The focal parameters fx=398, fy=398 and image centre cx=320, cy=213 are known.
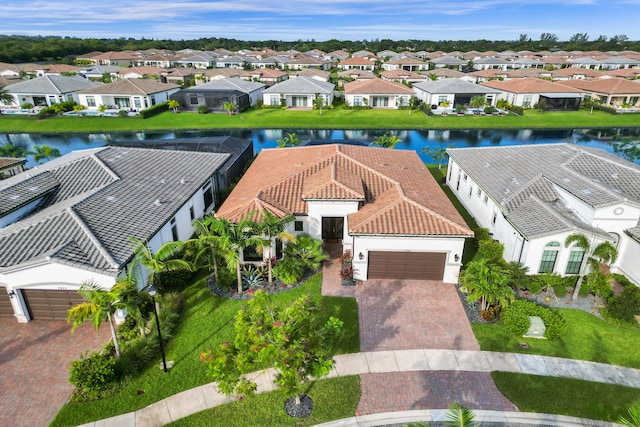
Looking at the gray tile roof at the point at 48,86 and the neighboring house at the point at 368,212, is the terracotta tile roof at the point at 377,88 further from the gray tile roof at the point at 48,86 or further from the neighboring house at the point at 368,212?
the gray tile roof at the point at 48,86

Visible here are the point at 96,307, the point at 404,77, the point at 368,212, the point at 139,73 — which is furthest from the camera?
the point at 139,73

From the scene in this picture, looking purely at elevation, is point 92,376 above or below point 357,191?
below

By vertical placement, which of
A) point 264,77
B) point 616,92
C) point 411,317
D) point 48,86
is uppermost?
point 48,86

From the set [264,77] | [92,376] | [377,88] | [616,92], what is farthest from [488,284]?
[264,77]

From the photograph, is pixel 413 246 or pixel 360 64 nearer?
pixel 413 246

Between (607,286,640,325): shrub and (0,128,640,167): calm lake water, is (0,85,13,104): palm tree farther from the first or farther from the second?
(607,286,640,325): shrub

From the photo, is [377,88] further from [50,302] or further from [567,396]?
[567,396]

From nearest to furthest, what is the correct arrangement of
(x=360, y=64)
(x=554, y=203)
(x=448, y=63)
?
(x=554, y=203) → (x=360, y=64) → (x=448, y=63)
